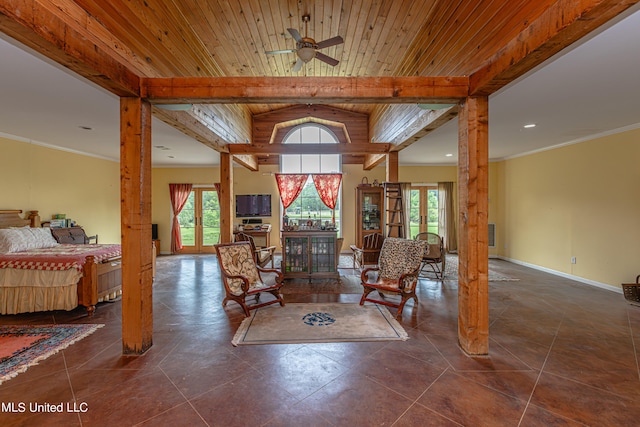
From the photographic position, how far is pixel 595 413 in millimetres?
1883

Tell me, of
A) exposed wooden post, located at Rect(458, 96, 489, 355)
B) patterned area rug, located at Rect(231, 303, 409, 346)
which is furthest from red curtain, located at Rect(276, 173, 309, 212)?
exposed wooden post, located at Rect(458, 96, 489, 355)

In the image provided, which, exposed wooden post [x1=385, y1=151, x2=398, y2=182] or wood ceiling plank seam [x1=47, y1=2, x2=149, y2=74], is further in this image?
exposed wooden post [x1=385, y1=151, x2=398, y2=182]

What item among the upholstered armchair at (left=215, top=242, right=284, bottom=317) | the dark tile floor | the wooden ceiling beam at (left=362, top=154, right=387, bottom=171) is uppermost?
the wooden ceiling beam at (left=362, top=154, right=387, bottom=171)

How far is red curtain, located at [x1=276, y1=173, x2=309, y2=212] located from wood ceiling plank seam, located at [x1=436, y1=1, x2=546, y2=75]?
5.27 m

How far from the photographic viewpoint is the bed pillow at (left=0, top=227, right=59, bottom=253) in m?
4.21

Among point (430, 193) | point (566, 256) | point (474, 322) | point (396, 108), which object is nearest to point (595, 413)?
point (474, 322)

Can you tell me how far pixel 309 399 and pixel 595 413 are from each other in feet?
6.61

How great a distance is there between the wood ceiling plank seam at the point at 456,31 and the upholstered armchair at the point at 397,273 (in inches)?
95.5

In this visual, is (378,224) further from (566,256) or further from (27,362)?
(27,362)

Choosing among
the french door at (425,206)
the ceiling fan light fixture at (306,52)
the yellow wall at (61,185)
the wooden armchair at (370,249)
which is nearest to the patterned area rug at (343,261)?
the wooden armchair at (370,249)

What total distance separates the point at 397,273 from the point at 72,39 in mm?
4288

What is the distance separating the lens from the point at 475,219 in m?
2.55

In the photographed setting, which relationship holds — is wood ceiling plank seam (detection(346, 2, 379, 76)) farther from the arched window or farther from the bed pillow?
the bed pillow

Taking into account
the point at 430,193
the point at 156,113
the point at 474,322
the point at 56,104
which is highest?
the point at 56,104
